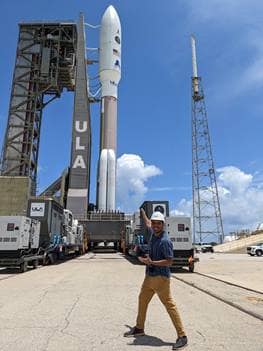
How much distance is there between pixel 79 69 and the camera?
59.4m

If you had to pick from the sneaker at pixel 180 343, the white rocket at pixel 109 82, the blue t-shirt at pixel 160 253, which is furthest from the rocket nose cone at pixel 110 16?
the sneaker at pixel 180 343

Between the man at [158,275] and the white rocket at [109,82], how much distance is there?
1884 inches

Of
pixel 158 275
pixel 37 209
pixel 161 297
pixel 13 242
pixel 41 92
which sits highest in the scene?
pixel 41 92

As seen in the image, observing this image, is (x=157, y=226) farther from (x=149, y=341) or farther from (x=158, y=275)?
(x=149, y=341)

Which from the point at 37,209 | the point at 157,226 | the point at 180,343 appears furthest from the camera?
the point at 37,209

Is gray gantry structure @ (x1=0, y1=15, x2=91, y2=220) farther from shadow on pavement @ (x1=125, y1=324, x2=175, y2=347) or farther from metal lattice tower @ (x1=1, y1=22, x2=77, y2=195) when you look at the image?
shadow on pavement @ (x1=125, y1=324, x2=175, y2=347)

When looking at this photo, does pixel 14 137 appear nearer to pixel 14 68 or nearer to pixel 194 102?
pixel 14 68

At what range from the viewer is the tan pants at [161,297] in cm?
547

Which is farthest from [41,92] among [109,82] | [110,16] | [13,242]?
[13,242]

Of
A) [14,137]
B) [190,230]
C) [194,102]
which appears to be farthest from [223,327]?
[194,102]

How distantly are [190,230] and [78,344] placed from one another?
16368 mm

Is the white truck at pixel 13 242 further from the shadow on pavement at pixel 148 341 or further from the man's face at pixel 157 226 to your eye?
the man's face at pixel 157 226

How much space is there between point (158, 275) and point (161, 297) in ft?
1.04

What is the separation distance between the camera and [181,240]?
2100 cm
